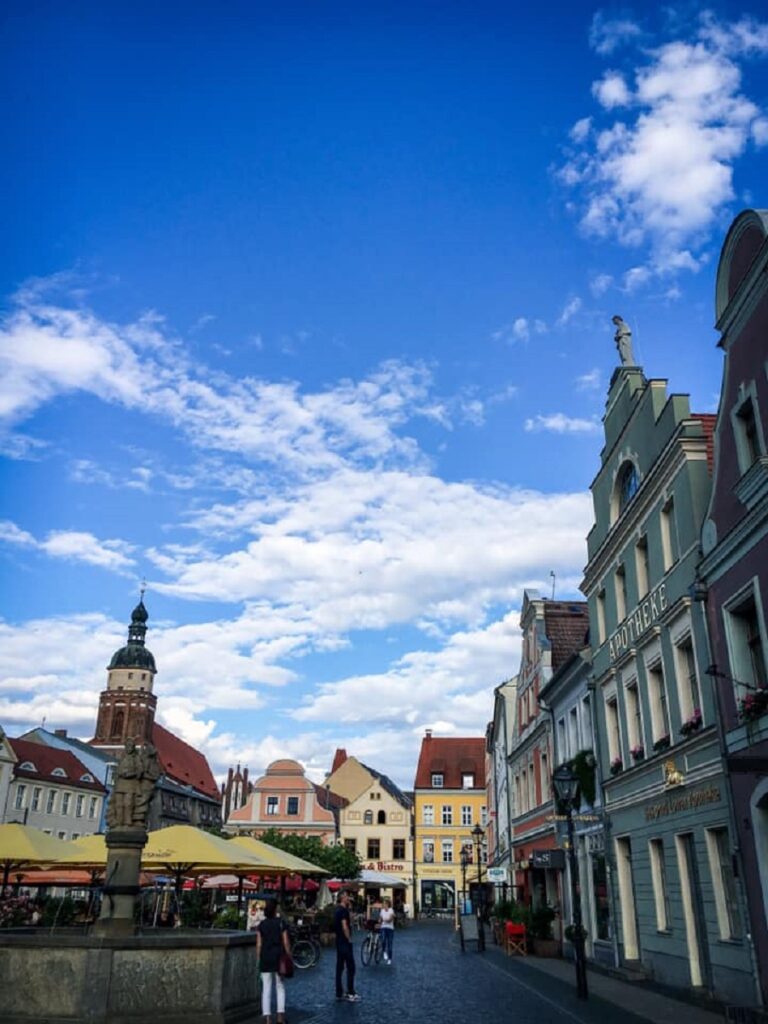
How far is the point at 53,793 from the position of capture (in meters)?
67.9

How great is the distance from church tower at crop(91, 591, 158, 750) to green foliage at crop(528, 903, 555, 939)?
7860 centimetres

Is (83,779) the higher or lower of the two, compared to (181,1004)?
higher

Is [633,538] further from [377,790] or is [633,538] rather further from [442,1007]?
[377,790]

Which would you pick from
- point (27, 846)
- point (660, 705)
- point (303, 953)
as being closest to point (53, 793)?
point (303, 953)

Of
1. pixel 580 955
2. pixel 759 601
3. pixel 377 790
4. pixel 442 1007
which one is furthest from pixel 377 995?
pixel 377 790

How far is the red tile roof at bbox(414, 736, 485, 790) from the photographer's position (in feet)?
249

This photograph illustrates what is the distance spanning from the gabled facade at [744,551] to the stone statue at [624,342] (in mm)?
7081

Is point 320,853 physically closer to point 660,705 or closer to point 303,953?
point 303,953

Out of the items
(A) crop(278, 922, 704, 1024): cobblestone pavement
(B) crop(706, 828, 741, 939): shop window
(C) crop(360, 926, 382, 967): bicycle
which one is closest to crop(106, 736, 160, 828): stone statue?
(A) crop(278, 922, 704, 1024): cobblestone pavement

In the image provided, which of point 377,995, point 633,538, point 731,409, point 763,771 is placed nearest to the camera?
point 763,771

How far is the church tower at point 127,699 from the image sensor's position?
333 feet

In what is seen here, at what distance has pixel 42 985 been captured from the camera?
38.8ft

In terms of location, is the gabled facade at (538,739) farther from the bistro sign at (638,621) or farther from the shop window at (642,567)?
the shop window at (642,567)

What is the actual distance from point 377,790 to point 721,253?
68190 millimetres
